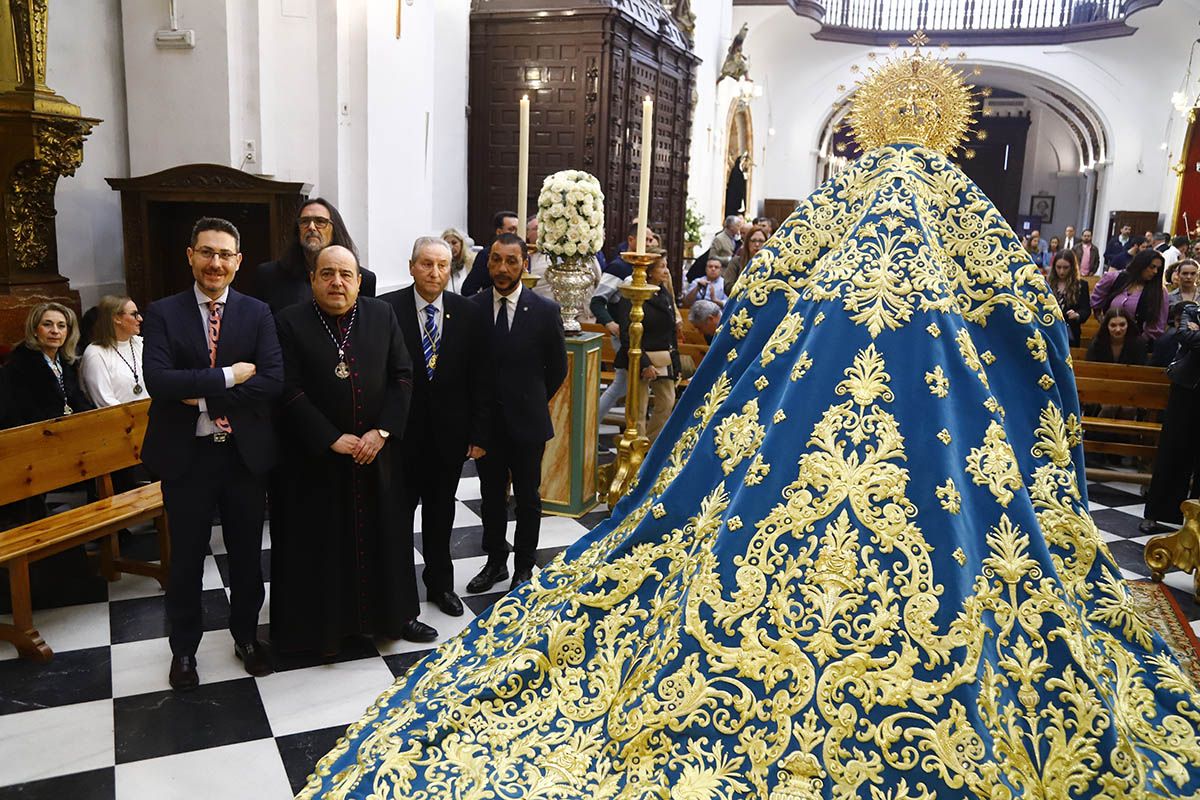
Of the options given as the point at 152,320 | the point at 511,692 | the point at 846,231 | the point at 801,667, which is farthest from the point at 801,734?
the point at 152,320

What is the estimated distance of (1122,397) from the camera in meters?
6.22

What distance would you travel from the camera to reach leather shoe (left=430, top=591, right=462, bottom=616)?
395 cm

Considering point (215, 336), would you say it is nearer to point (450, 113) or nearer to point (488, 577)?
point (488, 577)

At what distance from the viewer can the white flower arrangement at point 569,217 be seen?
5.03 m

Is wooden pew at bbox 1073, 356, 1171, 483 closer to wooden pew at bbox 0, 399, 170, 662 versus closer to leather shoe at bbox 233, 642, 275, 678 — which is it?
leather shoe at bbox 233, 642, 275, 678

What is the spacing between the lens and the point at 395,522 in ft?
11.7

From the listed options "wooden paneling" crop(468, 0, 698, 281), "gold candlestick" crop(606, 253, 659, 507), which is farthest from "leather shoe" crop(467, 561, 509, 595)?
"wooden paneling" crop(468, 0, 698, 281)

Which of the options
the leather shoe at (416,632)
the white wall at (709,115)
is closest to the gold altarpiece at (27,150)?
the leather shoe at (416,632)

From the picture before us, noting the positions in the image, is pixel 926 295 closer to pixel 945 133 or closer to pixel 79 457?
pixel 945 133

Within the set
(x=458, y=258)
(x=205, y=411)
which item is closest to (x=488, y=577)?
(x=205, y=411)

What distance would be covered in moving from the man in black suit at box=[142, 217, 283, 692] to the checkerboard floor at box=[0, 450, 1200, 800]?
21 centimetres

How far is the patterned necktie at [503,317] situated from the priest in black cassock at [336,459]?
2.10ft

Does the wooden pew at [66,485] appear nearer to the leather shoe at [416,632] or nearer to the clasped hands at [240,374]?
the clasped hands at [240,374]

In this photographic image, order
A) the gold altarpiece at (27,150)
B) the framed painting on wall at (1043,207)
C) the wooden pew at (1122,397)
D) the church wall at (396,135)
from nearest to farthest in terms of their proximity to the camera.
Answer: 1. the gold altarpiece at (27,150)
2. the wooden pew at (1122,397)
3. the church wall at (396,135)
4. the framed painting on wall at (1043,207)
